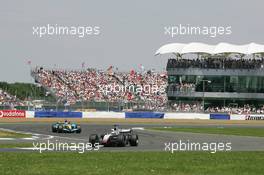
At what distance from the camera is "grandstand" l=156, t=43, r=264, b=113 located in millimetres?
88250

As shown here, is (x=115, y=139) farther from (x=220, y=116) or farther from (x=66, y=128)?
(x=220, y=116)

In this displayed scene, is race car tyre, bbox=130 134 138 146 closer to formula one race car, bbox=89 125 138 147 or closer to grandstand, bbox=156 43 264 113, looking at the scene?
formula one race car, bbox=89 125 138 147

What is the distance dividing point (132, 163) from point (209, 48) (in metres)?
71.6

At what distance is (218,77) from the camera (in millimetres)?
89562

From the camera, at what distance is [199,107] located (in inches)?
3386

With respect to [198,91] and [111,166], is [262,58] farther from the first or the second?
[111,166]

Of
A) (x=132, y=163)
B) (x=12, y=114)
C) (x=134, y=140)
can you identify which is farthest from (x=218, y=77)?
(x=132, y=163)

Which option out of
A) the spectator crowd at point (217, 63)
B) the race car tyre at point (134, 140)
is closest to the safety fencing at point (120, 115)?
the spectator crowd at point (217, 63)

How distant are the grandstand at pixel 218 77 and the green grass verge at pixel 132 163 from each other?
61.0 metres

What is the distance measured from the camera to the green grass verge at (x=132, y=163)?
1903 cm

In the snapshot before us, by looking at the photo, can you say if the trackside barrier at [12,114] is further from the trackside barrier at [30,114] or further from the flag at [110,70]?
the flag at [110,70]

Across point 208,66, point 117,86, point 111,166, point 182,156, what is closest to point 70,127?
point 182,156

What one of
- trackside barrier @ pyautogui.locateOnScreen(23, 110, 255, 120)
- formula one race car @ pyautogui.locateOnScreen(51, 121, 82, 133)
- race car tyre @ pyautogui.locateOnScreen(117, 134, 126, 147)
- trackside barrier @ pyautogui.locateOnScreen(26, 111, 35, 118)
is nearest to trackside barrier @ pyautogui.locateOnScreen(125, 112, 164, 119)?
trackside barrier @ pyautogui.locateOnScreen(23, 110, 255, 120)

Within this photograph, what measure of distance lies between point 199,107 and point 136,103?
13.4 meters
